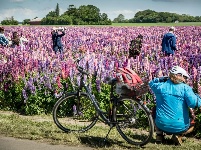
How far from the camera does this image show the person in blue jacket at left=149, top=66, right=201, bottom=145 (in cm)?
571

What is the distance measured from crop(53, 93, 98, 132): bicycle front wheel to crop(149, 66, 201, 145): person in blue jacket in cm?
124

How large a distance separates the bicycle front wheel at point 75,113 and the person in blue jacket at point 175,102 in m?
1.24

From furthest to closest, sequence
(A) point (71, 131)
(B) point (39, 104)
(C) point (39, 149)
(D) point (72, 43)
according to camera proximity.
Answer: (D) point (72, 43)
(B) point (39, 104)
(A) point (71, 131)
(C) point (39, 149)

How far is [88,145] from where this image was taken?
6008mm

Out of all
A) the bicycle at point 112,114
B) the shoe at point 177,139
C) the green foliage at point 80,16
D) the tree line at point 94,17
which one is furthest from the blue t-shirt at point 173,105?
the green foliage at point 80,16

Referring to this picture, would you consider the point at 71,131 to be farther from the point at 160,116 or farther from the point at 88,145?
the point at 160,116

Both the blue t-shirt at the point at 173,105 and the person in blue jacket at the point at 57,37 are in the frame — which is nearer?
the blue t-shirt at the point at 173,105

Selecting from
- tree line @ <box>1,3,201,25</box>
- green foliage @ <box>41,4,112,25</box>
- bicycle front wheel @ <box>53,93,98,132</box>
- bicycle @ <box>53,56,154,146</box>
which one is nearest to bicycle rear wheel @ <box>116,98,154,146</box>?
bicycle @ <box>53,56,154,146</box>

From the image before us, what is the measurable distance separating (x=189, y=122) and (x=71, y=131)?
2147mm

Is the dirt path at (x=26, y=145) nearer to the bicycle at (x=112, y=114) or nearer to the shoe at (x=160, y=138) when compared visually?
the bicycle at (x=112, y=114)

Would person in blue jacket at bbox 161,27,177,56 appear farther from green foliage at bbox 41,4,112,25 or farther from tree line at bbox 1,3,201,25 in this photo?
green foliage at bbox 41,4,112,25

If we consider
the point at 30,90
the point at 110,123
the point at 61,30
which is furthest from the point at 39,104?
the point at 61,30

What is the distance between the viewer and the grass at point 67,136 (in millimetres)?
5996

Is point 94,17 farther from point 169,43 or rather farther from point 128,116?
point 128,116
